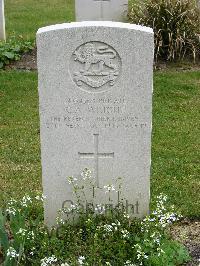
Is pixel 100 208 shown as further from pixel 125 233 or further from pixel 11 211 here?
pixel 11 211

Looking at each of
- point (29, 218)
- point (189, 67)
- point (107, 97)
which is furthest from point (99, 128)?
point (189, 67)

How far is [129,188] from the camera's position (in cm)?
484

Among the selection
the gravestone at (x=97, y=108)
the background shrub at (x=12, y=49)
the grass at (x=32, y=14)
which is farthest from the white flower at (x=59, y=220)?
the grass at (x=32, y=14)

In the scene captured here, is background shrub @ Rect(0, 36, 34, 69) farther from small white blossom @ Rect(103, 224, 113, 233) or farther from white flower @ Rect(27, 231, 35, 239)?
small white blossom @ Rect(103, 224, 113, 233)

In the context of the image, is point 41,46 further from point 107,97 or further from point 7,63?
point 7,63

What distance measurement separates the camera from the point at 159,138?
23.8ft

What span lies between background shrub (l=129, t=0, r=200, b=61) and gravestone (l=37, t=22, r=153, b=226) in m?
5.30

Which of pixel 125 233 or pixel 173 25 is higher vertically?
pixel 173 25

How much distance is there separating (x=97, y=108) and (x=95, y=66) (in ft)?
1.03

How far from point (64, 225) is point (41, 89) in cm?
108

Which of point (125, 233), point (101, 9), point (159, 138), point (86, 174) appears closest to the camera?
point (125, 233)

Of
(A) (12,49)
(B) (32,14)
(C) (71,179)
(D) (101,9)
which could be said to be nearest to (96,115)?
(C) (71,179)

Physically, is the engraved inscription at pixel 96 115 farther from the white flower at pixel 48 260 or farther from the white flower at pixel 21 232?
the white flower at pixel 48 260

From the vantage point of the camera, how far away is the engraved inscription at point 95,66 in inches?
175
